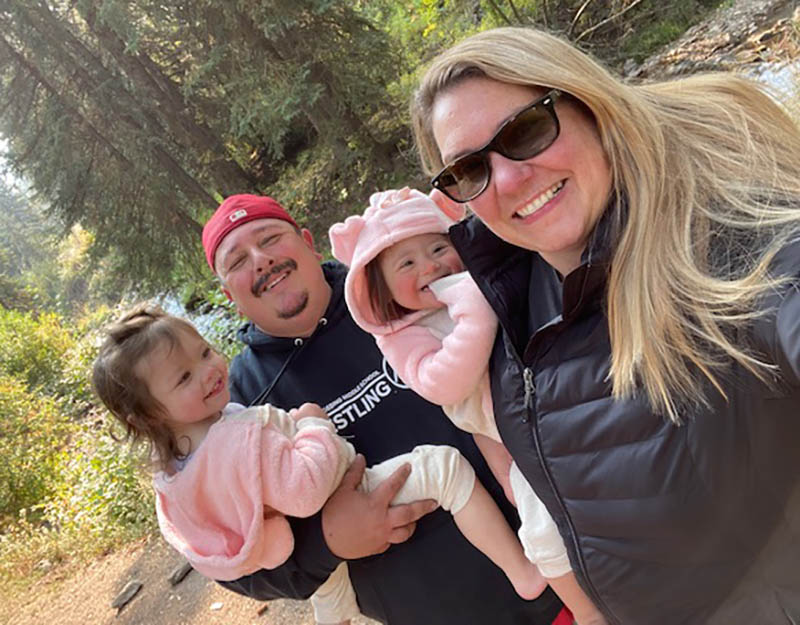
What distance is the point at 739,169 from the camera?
1.04m

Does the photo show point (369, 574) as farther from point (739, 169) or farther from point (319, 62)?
point (319, 62)


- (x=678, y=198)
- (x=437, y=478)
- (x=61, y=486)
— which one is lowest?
(x=61, y=486)

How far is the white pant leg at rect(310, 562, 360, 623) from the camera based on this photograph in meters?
2.06

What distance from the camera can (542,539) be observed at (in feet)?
4.84

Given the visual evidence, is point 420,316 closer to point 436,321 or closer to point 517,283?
point 436,321

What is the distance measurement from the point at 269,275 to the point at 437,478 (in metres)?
1.23

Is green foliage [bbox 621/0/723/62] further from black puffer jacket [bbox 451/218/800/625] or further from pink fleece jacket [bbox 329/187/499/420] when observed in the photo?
black puffer jacket [bbox 451/218/800/625]

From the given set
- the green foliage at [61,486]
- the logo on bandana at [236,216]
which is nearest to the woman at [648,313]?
the logo on bandana at [236,216]

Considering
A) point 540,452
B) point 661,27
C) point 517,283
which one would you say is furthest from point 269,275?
point 661,27

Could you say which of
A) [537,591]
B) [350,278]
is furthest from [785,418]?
[350,278]

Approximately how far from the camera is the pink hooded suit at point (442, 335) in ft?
4.96

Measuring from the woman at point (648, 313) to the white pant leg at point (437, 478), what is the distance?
569 mm

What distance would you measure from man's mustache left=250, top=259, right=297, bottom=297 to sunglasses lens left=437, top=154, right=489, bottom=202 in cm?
125

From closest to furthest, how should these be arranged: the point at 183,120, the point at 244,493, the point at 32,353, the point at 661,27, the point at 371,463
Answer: the point at 244,493, the point at 371,463, the point at 661,27, the point at 183,120, the point at 32,353
